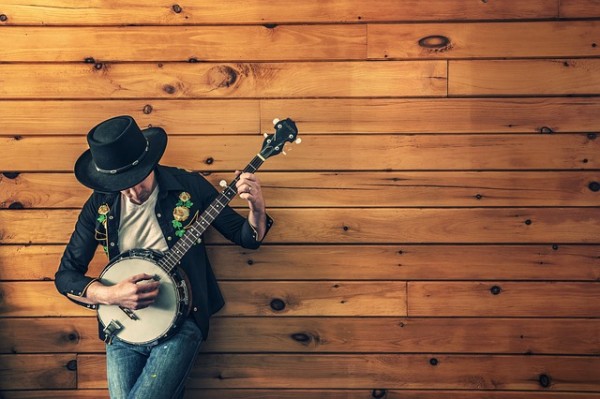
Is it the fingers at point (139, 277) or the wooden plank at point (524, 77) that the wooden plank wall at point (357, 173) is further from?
the fingers at point (139, 277)

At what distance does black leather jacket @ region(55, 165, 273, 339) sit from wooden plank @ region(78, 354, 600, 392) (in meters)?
0.38

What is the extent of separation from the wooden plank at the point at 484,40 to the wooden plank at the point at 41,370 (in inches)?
80.7

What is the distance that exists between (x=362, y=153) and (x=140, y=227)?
1046 millimetres

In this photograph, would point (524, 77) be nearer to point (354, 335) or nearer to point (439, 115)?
point (439, 115)

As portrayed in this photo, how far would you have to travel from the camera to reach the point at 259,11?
3131 mm

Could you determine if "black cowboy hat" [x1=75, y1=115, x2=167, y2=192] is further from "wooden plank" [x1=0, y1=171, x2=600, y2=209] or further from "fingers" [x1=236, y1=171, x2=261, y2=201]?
"wooden plank" [x1=0, y1=171, x2=600, y2=209]

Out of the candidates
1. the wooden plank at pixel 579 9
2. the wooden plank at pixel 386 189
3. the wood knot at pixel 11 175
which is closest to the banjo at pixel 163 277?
the wooden plank at pixel 386 189

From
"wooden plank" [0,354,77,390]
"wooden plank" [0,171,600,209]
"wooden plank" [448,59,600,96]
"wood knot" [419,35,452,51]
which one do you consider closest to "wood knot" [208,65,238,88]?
"wooden plank" [0,171,600,209]

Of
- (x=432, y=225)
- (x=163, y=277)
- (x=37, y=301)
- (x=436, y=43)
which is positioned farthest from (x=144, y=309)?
(x=436, y=43)

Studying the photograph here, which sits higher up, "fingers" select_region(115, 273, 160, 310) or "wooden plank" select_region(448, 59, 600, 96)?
"wooden plank" select_region(448, 59, 600, 96)

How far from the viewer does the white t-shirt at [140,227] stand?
294 cm

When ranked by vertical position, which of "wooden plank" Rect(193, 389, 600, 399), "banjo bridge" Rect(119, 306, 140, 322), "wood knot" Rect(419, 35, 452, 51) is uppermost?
"wood knot" Rect(419, 35, 452, 51)

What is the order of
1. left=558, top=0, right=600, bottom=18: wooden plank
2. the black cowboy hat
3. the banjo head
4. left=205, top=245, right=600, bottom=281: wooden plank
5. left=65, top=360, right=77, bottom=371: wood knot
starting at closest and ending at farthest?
the black cowboy hat < the banjo head < left=558, top=0, right=600, bottom=18: wooden plank < left=205, top=245, right=600, bottom=281: wooden plank < left=65, top=360, right=77, bottom=371: wood knot

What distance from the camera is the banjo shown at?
280 cm
